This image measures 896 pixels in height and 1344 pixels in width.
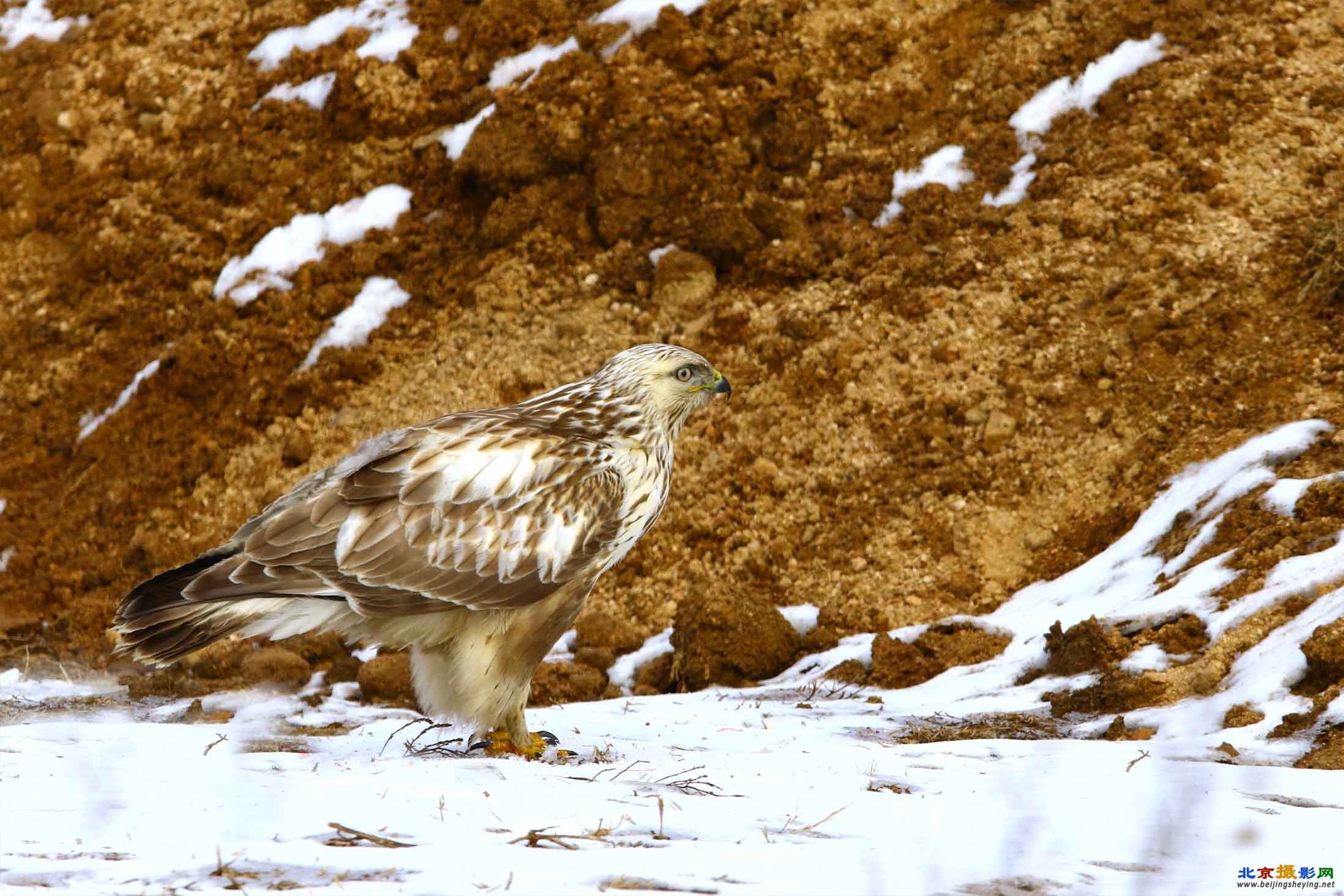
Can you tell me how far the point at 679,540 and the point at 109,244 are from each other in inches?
242

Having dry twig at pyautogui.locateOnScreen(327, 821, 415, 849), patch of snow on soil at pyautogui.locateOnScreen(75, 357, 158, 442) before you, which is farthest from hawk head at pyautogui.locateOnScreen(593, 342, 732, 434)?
patch of snow on soil at pyautogui.locateOnScreen(75, 357, 158, 442)

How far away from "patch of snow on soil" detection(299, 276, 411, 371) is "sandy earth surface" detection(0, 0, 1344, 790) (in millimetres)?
108

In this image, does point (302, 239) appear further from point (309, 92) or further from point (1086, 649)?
point (1086, 649)

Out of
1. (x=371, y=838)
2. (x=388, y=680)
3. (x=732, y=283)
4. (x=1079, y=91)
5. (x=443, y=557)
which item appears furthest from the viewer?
(x=1079, y=91)

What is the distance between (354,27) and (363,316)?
3149 millimetres

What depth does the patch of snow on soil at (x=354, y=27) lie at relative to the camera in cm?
1156

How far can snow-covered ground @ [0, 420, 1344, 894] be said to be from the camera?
9.14ft

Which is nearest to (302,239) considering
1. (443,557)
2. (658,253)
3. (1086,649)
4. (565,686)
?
(658,253)

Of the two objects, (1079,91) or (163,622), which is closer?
(163,622)

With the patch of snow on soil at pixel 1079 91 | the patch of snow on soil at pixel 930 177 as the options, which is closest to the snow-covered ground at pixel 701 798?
the patch of snow on soil at pixel 930 177

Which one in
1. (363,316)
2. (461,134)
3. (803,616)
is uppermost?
(461,134)

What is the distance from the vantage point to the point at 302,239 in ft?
35.8

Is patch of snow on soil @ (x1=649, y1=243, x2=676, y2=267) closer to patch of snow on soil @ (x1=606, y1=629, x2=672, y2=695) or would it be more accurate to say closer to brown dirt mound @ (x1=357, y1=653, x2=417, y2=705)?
patch of snow on soil @ (x1=606, y1=629, x2=672, y2=695)

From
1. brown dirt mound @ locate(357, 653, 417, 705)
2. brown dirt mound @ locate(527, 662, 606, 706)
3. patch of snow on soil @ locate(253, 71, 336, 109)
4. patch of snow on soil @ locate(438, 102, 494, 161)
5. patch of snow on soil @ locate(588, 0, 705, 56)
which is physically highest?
patch of snow on soil @ locate(253, 71, 336, 109)
